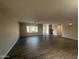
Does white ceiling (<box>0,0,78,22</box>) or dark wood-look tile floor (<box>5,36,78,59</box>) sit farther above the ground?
white ceiling (<box>0,0,78,22</box>)

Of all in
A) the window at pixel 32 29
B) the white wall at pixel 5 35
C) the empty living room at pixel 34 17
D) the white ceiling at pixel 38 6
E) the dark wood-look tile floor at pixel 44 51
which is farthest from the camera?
the window at pixel 32 29

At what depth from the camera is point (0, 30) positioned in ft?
11.8

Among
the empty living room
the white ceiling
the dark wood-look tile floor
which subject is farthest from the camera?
the dark wood-look tile floor

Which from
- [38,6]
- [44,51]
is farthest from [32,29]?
[38,6]

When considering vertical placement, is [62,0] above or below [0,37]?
above

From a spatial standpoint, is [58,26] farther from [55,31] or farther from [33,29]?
[33,29]

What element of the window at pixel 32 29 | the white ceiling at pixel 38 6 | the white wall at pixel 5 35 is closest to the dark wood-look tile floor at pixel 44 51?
the white wall at pixel 5 35

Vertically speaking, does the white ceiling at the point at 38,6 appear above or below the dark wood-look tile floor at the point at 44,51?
above

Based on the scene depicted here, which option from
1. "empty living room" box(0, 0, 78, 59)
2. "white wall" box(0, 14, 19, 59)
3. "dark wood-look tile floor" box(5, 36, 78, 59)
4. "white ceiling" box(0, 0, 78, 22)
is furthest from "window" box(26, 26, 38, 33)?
"white ceiling" box(0, 0, 78, 22)

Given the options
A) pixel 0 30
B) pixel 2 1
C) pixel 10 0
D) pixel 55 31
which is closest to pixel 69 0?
pixel 10 0

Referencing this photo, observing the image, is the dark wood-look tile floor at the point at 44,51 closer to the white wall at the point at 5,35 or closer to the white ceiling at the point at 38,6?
the white wall at the point at 5,35

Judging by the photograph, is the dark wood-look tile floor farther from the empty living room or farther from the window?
the window

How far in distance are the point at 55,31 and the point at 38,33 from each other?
138 inches

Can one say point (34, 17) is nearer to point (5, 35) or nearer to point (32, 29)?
point (5, 35)
